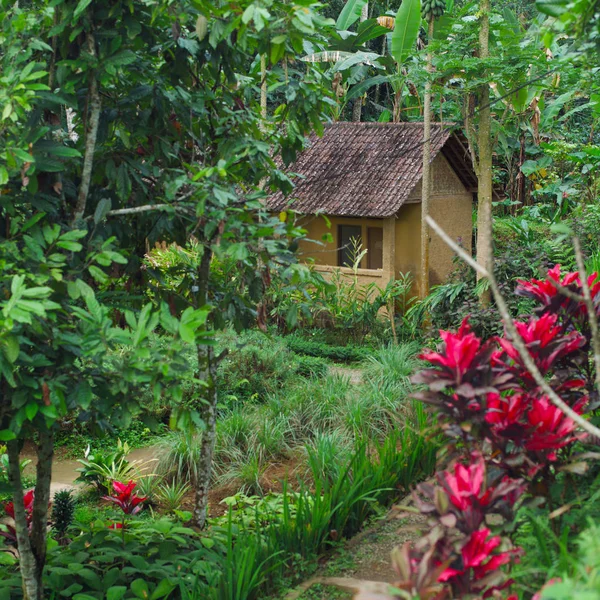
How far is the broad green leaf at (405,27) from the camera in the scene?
44.5ft

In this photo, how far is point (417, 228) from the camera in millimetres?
14414

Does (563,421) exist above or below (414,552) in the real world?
above

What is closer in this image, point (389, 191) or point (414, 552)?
point (414, 552)

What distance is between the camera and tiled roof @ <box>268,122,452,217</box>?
13609mm

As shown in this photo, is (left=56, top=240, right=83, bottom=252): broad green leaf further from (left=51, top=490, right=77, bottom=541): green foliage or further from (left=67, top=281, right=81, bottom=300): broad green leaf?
(left=51, top=490, right=77, bottom=541): green foliage

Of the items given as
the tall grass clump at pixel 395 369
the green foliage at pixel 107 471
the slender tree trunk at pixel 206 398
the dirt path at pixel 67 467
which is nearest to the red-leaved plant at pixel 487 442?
the slender tree trunk at pixel 206 398

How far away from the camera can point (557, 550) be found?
2980 mm

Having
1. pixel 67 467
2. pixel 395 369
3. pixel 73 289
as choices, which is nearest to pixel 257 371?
pixel 395 369

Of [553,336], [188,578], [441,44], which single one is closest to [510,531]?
[553,336]

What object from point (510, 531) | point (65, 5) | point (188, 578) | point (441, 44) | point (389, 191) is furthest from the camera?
point (389, 191)

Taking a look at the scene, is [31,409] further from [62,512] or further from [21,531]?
[62,512]

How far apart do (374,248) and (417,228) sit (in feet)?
2.80

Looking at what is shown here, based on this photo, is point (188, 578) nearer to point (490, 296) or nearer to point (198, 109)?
point (198, 109)

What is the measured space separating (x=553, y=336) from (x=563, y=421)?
1.66 ft
